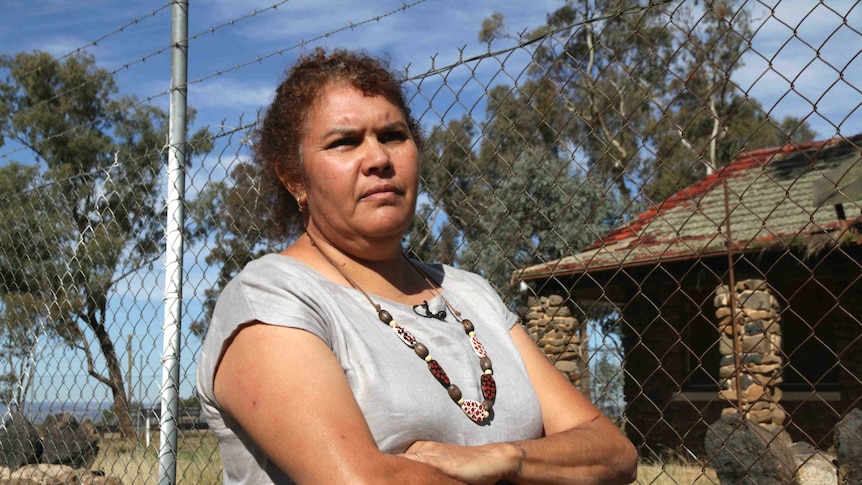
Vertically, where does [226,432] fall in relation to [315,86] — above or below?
below

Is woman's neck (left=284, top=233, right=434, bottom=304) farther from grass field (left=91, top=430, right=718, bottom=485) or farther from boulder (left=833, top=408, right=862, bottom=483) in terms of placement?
boulder (left=833, top=408, right=862, bottom=483)

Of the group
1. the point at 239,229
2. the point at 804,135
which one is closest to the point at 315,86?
the point at 239,229

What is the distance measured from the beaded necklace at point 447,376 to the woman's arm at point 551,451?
0.09 meters

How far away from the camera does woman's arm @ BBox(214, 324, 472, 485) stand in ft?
4.46

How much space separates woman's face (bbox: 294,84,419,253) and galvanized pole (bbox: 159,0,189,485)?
1691 mm

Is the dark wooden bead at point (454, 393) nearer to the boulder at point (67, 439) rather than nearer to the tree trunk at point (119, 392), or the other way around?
the tree trunk at point (119, 392)

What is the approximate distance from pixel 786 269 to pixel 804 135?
586 inches

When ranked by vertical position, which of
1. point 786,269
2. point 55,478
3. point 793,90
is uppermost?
point 793,90

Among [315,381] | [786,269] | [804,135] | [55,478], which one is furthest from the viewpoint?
[804,135]

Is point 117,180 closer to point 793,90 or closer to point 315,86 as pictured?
Answer: point 315,86

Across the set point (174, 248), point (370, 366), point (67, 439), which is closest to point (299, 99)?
point (370, 366)

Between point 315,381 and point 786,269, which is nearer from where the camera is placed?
point 315,381

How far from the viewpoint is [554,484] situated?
161 centimetres

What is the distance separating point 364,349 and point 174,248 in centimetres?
203
